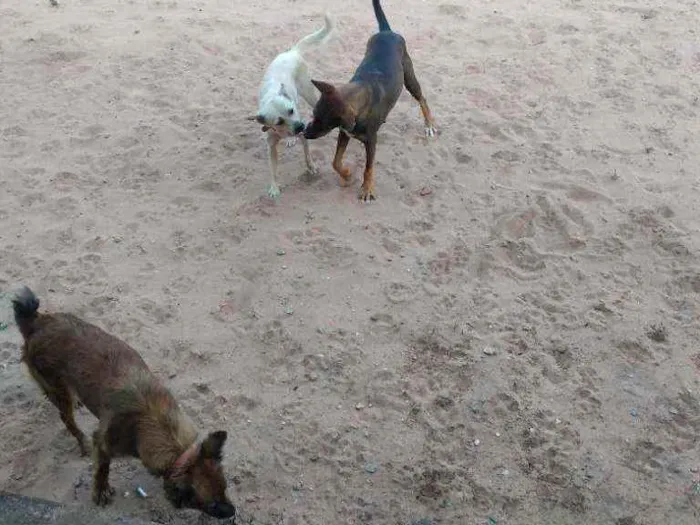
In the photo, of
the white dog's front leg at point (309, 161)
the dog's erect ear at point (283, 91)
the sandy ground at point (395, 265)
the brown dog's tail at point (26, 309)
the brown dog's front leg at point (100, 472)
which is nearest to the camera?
the brown dog's front leg at point (100, 472)

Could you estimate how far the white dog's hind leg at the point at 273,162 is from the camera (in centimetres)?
579

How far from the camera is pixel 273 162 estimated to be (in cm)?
591

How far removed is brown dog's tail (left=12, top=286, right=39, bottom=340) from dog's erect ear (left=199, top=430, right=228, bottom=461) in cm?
130

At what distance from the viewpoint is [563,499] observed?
148 inches

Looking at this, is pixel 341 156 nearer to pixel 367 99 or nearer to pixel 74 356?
pixel 367 99

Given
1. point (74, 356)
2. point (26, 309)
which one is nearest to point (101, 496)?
point (74, 356)

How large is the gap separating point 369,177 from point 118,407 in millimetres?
3115

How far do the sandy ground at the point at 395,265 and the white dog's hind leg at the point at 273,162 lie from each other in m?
0.09

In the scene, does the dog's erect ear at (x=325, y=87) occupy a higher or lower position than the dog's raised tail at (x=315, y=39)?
higher

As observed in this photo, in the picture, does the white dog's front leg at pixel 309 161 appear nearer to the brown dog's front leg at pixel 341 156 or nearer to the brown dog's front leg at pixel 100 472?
the brown dog's front leg at pixel 341 156

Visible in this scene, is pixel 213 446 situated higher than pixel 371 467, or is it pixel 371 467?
pixel 213 446

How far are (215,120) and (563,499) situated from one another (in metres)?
4.78

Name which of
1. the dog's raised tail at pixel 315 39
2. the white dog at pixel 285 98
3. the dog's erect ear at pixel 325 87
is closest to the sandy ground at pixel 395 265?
the white dog at pixel 285 98

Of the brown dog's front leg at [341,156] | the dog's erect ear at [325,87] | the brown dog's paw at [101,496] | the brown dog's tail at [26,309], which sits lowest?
the brown dog's paw at [101,496]
